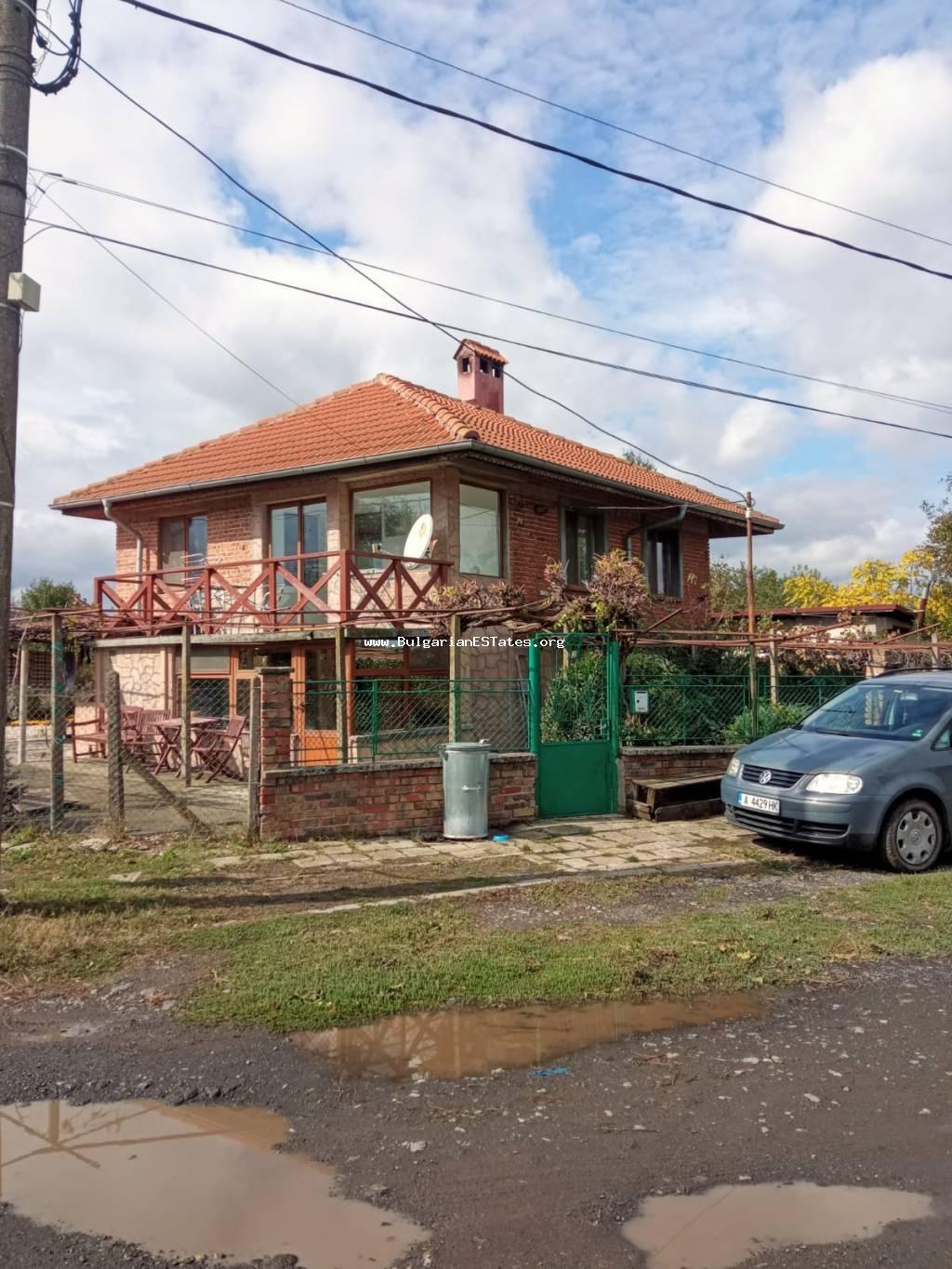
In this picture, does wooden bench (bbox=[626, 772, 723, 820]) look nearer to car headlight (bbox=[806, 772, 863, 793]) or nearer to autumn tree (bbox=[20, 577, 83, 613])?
car headlight (bbox=[806, 772, 863, 793])

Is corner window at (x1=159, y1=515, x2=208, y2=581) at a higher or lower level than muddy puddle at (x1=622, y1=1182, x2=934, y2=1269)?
higher

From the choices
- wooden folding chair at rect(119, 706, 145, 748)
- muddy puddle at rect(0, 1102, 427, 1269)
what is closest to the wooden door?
wooden folding chair at rect(119, 706, 145, 748)

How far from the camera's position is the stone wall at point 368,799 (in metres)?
8.91

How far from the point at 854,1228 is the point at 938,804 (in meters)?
6.08

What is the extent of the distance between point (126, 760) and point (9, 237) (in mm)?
5275

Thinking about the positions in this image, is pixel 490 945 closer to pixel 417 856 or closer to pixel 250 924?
pixel 250 924

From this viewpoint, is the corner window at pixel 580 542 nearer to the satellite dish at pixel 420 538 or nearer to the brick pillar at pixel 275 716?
the satellite dish at pixel 420 538

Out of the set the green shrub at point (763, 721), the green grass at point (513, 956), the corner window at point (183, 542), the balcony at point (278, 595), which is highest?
the corner window at point (183, 542)

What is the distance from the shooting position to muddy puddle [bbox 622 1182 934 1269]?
111 inches

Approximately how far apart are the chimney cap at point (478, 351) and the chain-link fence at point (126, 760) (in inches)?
338

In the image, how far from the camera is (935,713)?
8789mm

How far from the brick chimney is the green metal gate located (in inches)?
393

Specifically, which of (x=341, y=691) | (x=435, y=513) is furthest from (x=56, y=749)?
(x=435, y=513)

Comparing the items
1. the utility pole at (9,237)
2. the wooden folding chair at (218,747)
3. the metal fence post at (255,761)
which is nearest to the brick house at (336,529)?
the wooden folding chair at (218,747)
